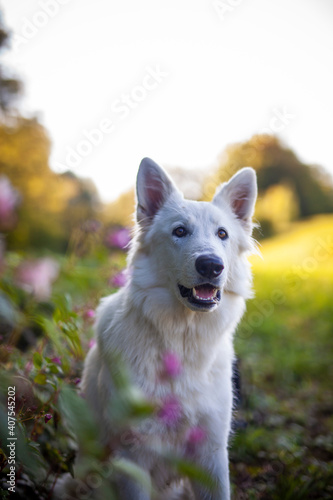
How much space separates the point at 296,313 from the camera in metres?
8.30

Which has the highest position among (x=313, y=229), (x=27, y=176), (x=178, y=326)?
(x=313, y=229)

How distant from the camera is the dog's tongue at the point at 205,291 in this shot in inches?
90.4

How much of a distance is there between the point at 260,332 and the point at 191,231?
5.42m

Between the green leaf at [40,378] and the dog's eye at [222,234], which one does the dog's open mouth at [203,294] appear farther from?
the green leaf at [40,378]

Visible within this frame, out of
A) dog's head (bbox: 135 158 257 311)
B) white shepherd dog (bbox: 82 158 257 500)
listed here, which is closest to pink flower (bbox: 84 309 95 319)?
white shepherd dog (bbox: 82 158 257 500)

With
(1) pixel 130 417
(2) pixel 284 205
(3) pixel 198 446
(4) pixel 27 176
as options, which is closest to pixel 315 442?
(3) pixel 198 446

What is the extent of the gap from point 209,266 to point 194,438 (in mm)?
1037

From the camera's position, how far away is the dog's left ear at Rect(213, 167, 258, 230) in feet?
9.05

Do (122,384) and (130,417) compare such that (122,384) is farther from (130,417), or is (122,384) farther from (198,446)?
(198,446)

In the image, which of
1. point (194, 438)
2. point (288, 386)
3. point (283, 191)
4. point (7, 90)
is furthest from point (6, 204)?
point (7, 90)

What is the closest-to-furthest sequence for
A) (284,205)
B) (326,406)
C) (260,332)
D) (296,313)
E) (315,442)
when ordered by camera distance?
(315,442) < (326,406) < (260,332) < (296,313) < (284,205)

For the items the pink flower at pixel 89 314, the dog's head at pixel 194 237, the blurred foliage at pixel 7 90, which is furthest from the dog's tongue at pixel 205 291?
the blurred foliage at pixel 7 90

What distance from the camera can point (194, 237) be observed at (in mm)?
2412

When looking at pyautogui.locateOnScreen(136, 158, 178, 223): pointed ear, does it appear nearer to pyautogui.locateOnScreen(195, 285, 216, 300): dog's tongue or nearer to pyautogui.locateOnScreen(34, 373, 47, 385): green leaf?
pyautogui.locateOnScreen(195, 285, 216, 300): dog's tongue
